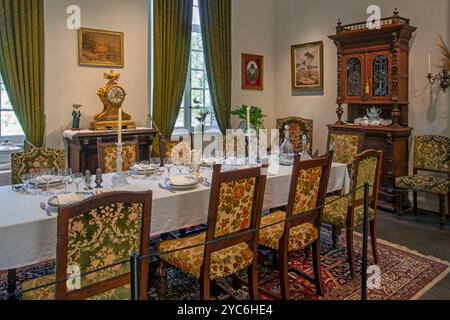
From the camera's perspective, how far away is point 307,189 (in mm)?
2748

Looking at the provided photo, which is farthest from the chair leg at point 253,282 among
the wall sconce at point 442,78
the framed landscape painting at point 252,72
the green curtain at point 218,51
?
the framed landscape painting at point 252,72

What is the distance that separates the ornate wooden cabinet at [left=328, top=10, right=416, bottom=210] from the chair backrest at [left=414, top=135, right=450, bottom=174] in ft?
0.64

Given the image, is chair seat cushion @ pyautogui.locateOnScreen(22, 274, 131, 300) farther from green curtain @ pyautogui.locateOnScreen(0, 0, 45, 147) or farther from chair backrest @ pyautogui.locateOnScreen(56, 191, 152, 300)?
green curtain @ pyautogui.locateOnScreen(0, 0, 45, 147)

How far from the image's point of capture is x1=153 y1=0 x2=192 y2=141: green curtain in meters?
5.66

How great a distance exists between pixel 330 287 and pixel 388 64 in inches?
128

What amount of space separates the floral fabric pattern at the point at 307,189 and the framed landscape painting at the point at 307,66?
3.92 metres

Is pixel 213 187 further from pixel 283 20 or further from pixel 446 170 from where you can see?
pixel 283 20

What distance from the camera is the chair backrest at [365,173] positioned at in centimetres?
306

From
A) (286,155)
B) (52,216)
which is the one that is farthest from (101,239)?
(286,155)

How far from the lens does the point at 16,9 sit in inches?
177

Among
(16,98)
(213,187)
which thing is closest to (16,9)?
(16,98)

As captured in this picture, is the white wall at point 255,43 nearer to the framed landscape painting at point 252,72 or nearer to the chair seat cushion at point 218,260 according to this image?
the framed landscape painting at point 252,72

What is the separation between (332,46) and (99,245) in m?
5.26

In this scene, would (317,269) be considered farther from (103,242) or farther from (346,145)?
(346,145)
